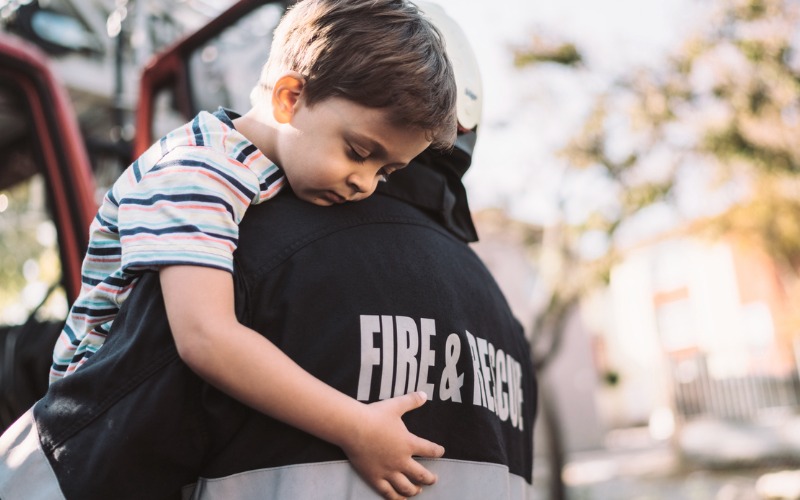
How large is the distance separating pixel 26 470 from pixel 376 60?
0.79m

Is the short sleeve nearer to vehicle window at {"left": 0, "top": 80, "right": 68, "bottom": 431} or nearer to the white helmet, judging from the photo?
the white helmet

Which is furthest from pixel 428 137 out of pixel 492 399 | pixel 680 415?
pixel 680 415

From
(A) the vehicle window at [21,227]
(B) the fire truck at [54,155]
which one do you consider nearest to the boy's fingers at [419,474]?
(B) the fire truck at [54,155]

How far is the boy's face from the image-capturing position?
127cm

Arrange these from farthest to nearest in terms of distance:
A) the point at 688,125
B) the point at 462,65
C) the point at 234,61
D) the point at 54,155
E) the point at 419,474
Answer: the point at 688,125 → the point at 234,61 → the point at 54,155 → the point at 462,65 → the point at 419,474

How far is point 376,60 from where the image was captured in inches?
49.5

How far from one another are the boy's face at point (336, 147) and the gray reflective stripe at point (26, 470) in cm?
53

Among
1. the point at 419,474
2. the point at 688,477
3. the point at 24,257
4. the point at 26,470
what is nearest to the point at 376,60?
the point at 419,474

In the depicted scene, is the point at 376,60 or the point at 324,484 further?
the point at 376,60

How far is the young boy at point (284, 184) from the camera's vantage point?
1.09m

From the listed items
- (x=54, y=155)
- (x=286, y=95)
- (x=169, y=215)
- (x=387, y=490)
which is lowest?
(x=387, y=490)

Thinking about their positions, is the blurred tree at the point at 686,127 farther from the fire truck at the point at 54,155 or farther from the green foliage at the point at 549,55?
the fire truck at the point at 54,155

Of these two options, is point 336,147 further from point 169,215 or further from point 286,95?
point 169,215

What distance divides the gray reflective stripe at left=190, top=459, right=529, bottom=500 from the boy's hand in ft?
0.08
